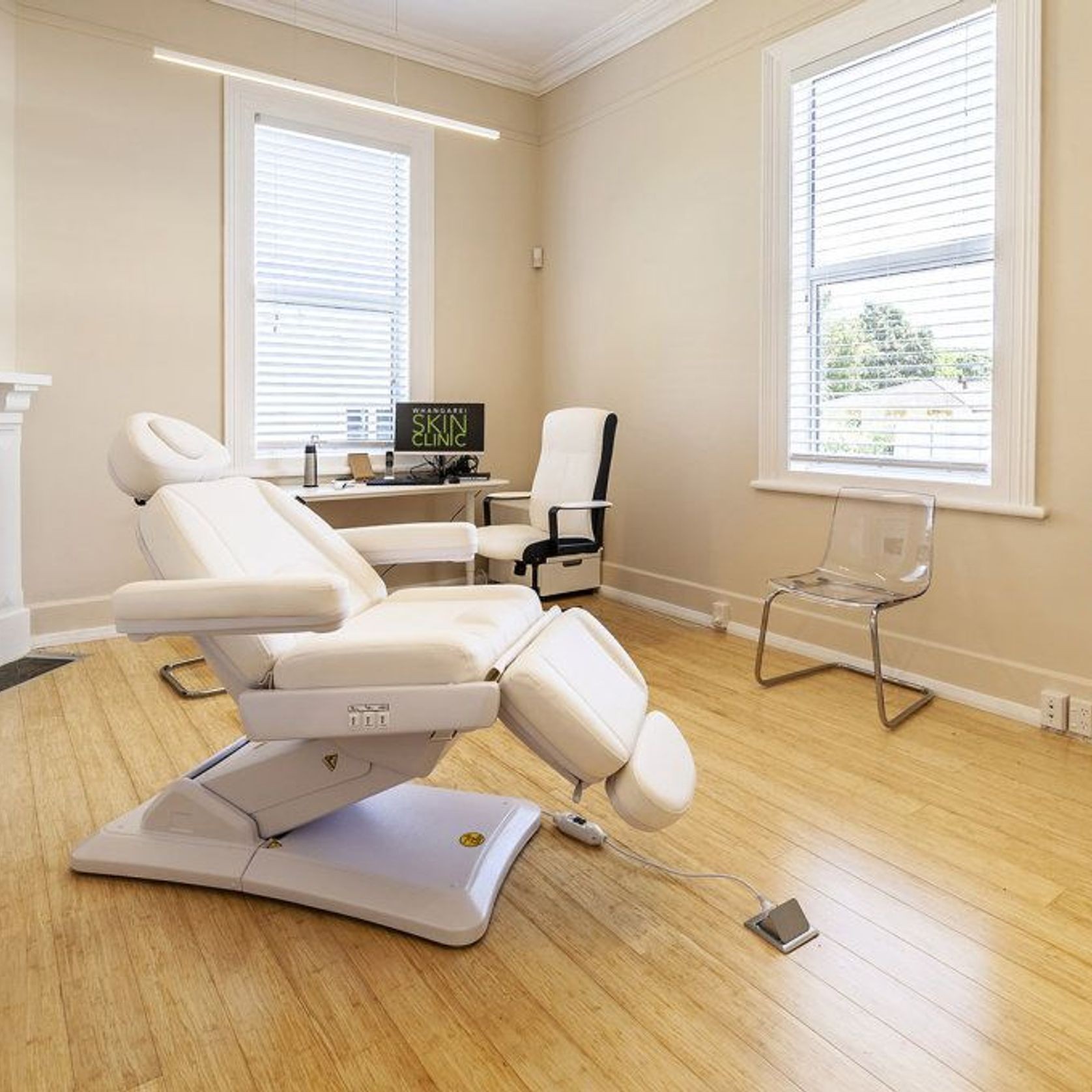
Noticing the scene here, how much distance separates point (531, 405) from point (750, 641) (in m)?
2.19

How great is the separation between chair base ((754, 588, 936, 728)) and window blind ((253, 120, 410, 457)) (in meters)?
2.53

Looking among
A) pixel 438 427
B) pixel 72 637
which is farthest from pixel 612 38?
pixel 72 637

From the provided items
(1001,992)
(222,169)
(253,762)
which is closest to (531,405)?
(222,169)

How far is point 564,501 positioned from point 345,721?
8.43 ft

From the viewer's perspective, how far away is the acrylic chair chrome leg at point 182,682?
3.01m

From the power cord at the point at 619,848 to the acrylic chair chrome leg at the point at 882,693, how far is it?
44.5 inches

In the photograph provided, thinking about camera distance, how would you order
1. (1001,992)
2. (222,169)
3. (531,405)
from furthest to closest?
(531,405), (222,169), (1001,992)

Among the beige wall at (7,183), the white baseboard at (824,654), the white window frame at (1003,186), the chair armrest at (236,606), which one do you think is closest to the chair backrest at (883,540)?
the white window frame at (1003,186)

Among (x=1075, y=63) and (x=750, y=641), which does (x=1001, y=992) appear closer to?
(x=750, y=641)

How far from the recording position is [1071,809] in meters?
2.16

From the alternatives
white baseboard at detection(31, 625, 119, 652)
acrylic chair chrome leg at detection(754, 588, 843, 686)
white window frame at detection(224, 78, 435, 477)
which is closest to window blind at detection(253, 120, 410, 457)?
white window frame at detection(224, 78, 435, 477)

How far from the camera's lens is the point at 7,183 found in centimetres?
335

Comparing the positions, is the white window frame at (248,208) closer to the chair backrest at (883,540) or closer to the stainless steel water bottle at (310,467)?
the stainless steel water bottle at (310,467)

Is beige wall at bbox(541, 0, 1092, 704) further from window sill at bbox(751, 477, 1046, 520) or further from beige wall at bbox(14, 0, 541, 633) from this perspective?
beige wall at bbox(14, 0, 541, 633)
